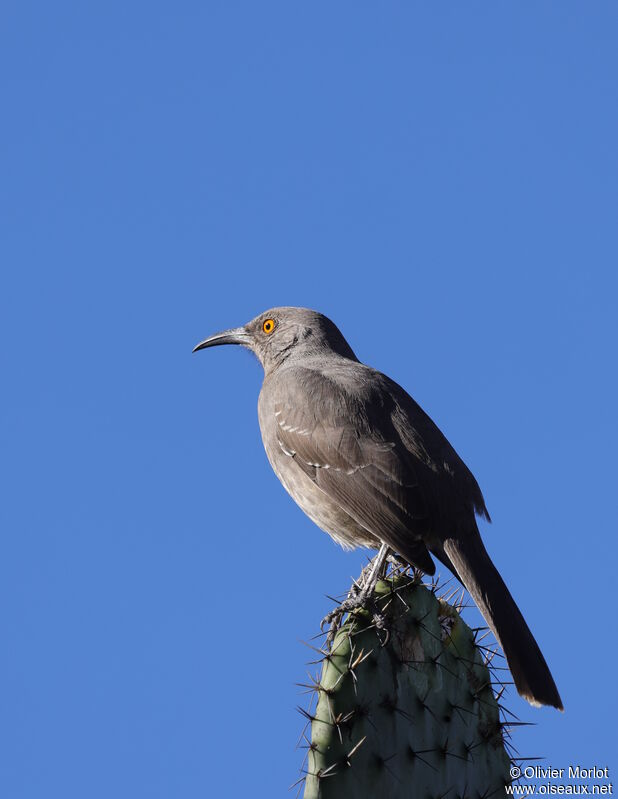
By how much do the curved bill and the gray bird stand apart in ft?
3.84

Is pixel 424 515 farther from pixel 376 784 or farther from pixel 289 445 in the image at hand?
pixel 376 784

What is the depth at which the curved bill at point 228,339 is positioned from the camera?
8492 mm

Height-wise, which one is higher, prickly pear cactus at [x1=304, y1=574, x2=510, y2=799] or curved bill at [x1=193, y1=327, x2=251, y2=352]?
curved bill at [x1=193, y1=327, x2=251, y2=352]

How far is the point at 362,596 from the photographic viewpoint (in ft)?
15.0

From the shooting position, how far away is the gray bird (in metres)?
5.25

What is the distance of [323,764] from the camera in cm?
386

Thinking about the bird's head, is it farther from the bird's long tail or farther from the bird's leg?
the bird's long tail

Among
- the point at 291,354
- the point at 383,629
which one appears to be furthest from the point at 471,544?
the point at 291,354

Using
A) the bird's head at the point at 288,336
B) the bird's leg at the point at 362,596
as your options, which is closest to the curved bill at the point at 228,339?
the bird's head at the point at 288,336

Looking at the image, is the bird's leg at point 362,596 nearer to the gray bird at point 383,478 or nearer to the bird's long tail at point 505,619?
the gray bird at point 383,478

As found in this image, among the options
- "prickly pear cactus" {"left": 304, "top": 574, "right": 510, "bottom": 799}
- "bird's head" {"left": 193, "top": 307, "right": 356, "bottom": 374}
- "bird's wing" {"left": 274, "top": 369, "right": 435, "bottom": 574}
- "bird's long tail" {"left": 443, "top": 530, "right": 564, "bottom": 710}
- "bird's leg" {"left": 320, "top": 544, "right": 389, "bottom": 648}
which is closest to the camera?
"prickly pear cactus" {"left": 304, "top": 574, "right": 510, "bottom": 799}

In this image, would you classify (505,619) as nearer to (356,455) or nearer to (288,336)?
(356,455)

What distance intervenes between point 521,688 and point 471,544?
93 centimetres

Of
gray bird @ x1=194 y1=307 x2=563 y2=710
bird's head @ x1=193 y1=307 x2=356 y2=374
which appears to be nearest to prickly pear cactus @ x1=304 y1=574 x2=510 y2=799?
gray bird @ x1=194 y1=307 x2=563 y2=710
